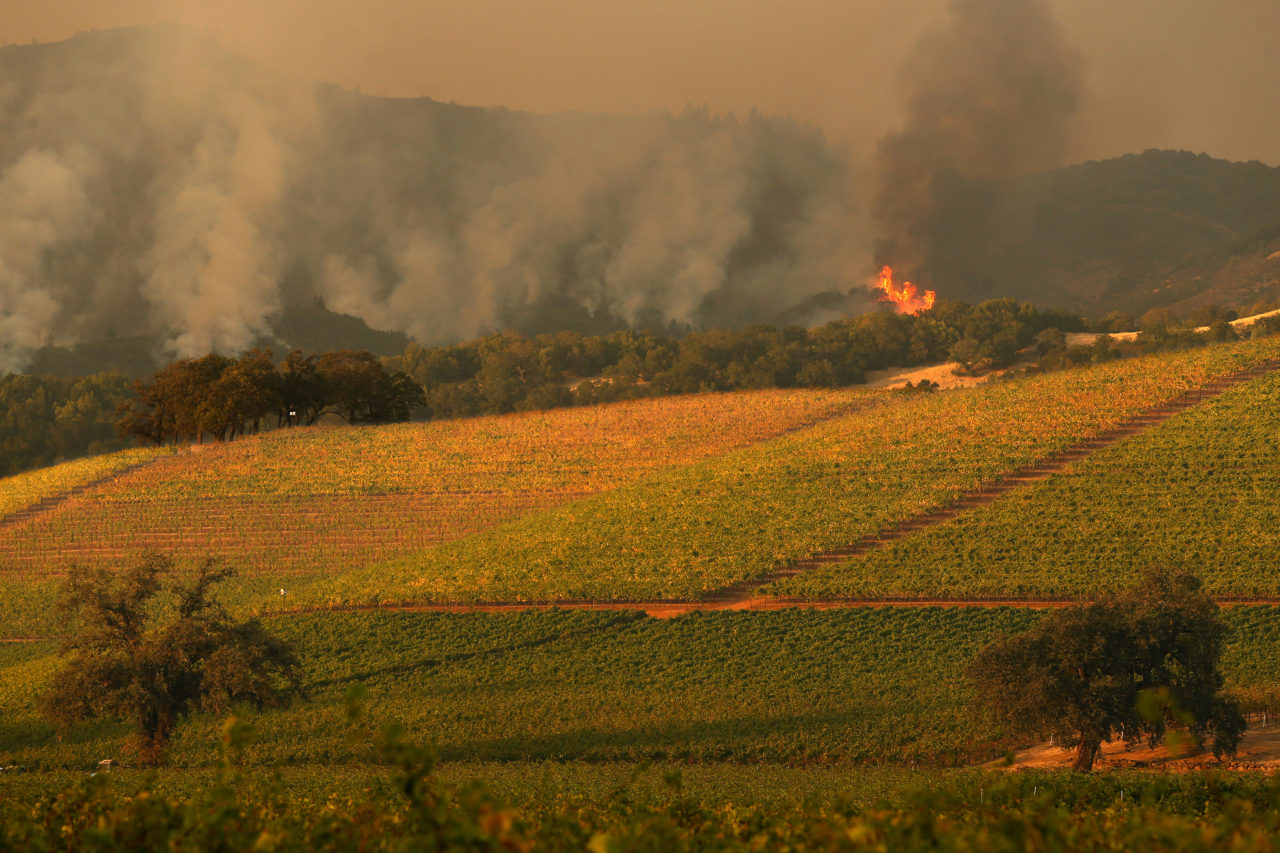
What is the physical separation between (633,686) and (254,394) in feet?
210

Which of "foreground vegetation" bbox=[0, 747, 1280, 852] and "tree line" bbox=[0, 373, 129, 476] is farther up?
"tree line" bbox=[0, 373, 129, 476]

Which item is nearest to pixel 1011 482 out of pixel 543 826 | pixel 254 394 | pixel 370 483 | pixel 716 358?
pixel 370 483

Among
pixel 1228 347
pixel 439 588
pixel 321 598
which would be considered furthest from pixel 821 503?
pixel 1228 347

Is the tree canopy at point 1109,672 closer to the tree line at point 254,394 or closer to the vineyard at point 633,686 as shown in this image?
the vineyard at point 633,686

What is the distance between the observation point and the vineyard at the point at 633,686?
2803 centimetres

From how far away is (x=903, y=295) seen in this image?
187 meters

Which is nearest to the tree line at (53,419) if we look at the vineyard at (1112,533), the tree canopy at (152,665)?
the tree canopy at (152,665)

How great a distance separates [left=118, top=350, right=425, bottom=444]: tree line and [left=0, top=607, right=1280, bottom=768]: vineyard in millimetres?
43043

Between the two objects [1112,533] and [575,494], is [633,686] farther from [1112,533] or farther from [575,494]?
[575,494]

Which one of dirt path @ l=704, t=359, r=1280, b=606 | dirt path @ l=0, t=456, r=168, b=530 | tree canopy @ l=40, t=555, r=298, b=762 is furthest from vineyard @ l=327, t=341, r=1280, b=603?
dirt path @ l=0, t=456, r=168, b=530

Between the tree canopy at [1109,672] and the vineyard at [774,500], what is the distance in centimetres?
2187

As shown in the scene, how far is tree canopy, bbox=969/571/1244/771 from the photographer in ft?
81.1

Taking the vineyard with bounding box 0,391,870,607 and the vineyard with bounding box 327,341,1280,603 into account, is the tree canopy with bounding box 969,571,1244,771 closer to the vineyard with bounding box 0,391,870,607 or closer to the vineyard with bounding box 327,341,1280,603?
the vineyard with bounding box 327,341,1280,603

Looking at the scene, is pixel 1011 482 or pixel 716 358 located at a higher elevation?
pixel 716 358
